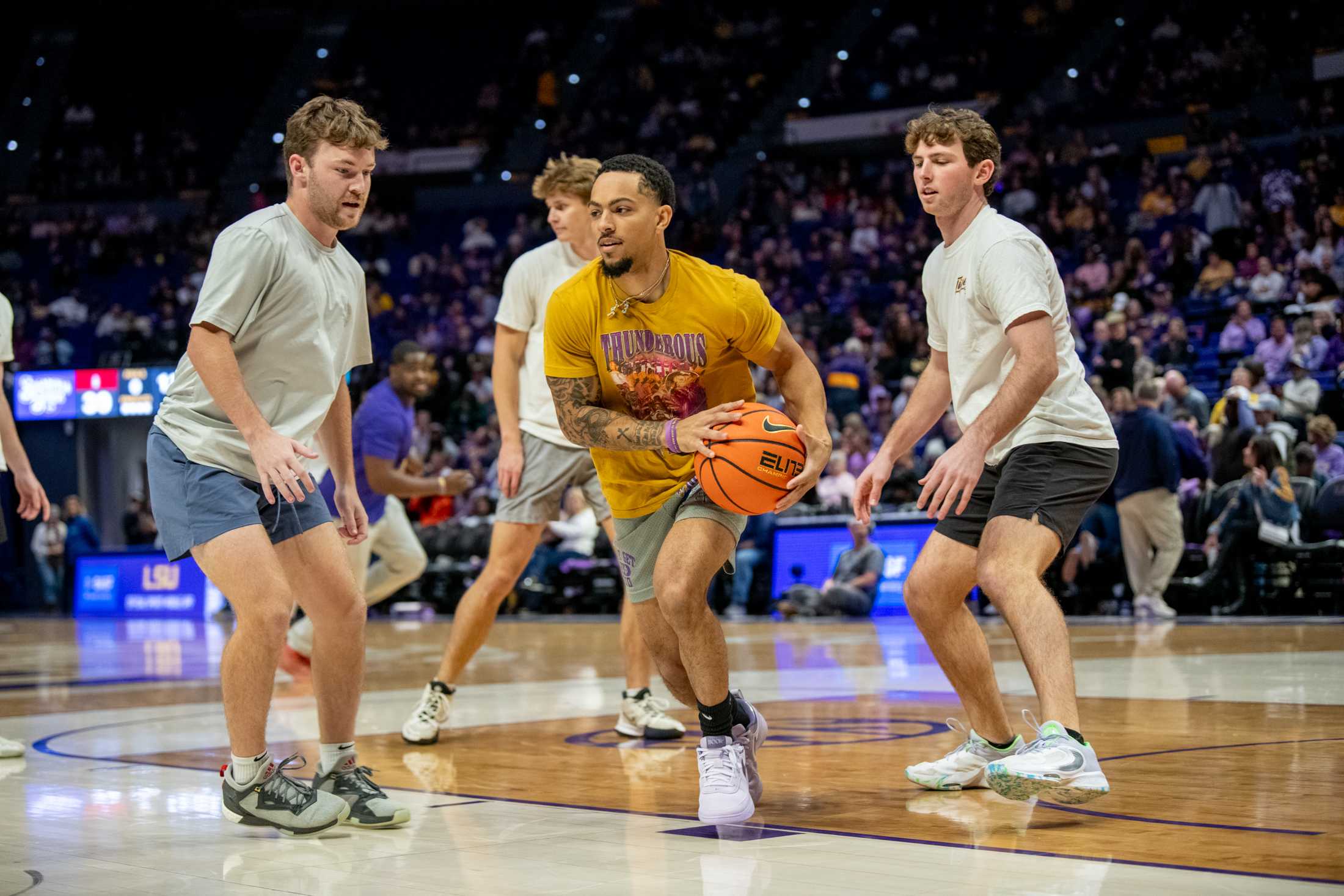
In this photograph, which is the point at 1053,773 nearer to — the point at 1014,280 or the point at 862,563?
the point at 1014,280

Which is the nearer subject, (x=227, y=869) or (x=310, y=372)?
(x=227, y=869)

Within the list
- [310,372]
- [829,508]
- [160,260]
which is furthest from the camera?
[160,260]

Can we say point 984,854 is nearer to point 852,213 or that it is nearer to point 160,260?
point 852,213

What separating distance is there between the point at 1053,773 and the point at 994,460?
1.09 metres

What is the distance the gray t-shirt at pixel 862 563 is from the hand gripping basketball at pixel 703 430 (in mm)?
10113

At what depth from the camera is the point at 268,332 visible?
429 centimetres

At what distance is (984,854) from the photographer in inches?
139

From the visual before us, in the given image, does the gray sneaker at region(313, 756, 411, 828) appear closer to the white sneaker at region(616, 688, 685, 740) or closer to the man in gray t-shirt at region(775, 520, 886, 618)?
the white sneaker at region(616, 688, 685, 740)

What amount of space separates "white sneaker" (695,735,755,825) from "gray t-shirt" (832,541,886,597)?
9.98m

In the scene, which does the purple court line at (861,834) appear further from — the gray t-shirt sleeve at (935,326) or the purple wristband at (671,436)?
the gray t-shirt sleeve at (935,326)

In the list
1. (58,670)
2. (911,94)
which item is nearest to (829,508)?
(58,670)

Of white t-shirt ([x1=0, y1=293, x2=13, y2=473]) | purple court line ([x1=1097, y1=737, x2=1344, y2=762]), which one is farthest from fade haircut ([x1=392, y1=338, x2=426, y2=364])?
purple court line ([x1=1097, y1=737, x2=1344, y2=762])

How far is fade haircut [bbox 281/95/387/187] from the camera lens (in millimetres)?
4305

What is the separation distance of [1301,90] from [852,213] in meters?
7.10
